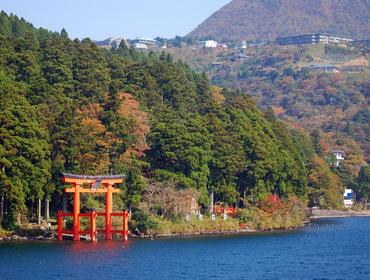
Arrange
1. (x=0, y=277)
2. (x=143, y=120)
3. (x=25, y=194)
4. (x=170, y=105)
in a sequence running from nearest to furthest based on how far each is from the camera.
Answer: (x=0, y=277) < (x=25, y=194) < (x=143, y=120) < (x=170, y=105)

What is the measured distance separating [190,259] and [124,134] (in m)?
21.8

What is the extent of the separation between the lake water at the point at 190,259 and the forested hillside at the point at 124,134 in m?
5.67

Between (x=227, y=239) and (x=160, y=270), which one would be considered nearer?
(x=160, y=270)

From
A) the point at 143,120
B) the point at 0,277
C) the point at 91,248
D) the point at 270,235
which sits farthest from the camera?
the point at 143,120

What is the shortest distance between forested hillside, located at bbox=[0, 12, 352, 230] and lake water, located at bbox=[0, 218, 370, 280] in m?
5.67

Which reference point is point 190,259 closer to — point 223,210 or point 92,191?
point 92,191

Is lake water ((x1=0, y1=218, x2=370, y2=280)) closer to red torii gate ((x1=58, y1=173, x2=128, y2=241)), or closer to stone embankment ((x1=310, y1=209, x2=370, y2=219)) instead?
red torii gate ((x1=58, y1=173, x2=128, y2=241))

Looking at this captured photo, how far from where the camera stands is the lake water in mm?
47250

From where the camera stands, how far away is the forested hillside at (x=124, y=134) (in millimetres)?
62594

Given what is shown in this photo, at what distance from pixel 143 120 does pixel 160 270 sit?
110 ft

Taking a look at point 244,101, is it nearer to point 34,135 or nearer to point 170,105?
point 170,105


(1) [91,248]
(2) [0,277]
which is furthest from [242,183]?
(2) [0,277]

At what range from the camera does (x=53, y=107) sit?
235 feet

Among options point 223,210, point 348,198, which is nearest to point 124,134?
Result: point 223,210
